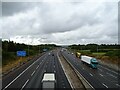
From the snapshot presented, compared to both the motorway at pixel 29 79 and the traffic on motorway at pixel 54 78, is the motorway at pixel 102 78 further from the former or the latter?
the motorway at pixel 29 79

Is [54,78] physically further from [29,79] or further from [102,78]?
[102,78]

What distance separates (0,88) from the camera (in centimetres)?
3183

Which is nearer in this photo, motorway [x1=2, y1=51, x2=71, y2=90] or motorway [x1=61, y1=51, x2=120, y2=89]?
motorway [x1=2, y1=51, x2=71, y2=90]

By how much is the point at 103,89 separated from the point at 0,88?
1438 cm

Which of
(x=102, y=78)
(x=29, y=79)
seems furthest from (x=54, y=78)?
(x=102, y=78)

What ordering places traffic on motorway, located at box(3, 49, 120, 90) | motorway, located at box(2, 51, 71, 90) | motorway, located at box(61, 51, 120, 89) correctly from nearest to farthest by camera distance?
traffic on motorway, located at box(3, 49, 120, 90) → motorway, located at box(2, 51, 71, 90) → motorway, located at box(61, 51, 120, 89)

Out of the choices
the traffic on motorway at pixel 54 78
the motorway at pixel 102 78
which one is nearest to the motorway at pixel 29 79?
the traffic on motorway at pixel 54 78

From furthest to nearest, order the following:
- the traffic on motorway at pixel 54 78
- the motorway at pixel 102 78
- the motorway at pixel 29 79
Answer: the motorway at pixel 102 78 → the motorway at pixel 29 79 → the traffic on motorway at pixel 54 78

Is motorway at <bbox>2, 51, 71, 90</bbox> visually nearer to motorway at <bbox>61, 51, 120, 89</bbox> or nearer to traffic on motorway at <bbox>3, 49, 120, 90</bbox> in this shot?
traffic on motorway at <bbox>3, 49, 120, 90</bbox>

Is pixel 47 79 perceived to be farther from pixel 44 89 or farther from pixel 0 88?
pixel 0 88

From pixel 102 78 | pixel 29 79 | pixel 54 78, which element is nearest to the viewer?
pixel 54 78

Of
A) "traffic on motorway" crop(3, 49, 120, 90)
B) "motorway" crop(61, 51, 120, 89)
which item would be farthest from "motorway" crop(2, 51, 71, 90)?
"motorway" crop(61, 51, 120, 89)

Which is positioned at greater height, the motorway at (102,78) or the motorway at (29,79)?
the motorway at (29,79)

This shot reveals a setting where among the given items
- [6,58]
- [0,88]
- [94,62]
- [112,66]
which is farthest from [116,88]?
[6,58]
